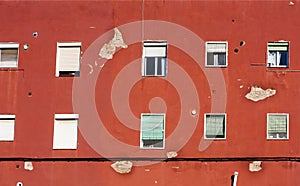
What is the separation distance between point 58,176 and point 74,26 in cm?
571

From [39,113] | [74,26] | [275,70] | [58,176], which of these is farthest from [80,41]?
[275,70]

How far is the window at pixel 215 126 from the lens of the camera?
31.2 m

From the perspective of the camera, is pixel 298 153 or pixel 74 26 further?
pixel 74 26

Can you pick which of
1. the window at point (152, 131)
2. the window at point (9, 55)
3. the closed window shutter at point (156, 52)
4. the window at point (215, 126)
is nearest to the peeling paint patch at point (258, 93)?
the window at point (215, 126)

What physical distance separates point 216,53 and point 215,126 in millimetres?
2761

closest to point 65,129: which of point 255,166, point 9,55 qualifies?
point 9,55

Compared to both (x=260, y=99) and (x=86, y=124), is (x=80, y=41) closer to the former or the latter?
(x=86, y=124)

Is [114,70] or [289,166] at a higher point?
[114,70]

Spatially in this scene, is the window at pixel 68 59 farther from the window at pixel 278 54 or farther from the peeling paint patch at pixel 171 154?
the window at pixel 278 54

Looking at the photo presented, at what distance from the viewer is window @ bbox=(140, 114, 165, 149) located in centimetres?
3139

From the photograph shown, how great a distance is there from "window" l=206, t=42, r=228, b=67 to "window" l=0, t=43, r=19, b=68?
730 cm

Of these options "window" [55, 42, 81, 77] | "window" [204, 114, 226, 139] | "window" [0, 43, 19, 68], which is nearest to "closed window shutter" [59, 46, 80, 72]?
"window" [55, 42, 81, 77]

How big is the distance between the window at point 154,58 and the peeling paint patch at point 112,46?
898mm

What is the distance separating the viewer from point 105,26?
3247 centimetres
